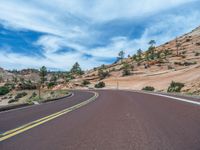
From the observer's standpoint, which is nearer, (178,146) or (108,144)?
(178,146)

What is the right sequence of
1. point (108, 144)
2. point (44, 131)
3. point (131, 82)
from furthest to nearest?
point (131, 82), point (44, 131), point (108, 144)

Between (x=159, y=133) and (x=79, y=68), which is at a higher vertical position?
(x=79, y=68)

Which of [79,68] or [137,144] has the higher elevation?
[79,68]

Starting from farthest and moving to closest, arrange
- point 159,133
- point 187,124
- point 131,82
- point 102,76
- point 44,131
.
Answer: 1. point 102,76
2. point 131,82
3. point 187,124
4. point 44,131
5. point 159,133

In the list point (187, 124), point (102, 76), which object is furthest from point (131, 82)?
point (187, 124)

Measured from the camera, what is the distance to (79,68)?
177m

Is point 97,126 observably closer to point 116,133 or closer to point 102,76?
point 116,133

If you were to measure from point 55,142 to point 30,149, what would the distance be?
27.3 inches

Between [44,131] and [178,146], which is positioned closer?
[178,146]

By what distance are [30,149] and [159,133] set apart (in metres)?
3.08

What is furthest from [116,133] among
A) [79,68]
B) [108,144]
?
[79,68]

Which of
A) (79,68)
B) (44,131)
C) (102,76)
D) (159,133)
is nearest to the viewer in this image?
(159,133)

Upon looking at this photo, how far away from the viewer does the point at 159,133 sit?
6.69 meters

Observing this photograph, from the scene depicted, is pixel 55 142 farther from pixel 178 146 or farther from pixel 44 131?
pixel 178 146
